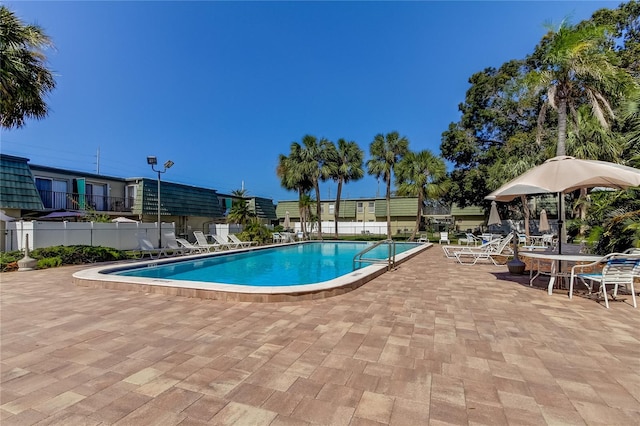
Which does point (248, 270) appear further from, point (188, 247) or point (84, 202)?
point (84, 202)

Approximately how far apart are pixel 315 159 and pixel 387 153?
19.1 ft

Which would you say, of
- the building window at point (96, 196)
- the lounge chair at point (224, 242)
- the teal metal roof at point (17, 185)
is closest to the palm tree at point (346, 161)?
the lounge chair at point (224, 242)

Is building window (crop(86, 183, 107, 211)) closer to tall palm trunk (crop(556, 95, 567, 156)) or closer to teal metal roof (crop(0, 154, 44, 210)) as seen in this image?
teal metal roof (crop(0, 154, 44, 210))

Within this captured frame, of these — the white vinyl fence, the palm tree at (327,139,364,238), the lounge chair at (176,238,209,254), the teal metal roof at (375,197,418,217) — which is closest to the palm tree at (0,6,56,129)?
the white vinyl fence

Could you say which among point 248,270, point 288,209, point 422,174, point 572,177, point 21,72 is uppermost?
point 21,72

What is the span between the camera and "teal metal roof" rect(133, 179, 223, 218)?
19.5m

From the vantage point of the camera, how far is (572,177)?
5828 millimetres


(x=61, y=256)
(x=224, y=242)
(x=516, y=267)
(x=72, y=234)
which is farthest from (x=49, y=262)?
(x=516, y=267)

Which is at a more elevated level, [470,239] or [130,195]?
[130,195]

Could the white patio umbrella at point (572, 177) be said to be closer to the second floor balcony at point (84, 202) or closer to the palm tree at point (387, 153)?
the palm tree at point (387, 153)

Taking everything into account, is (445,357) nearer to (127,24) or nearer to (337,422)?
(337,422)

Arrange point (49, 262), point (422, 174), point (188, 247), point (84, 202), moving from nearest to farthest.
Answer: point (49, 262) → point (188, 247) → point (84, 202) → point (422, 174)

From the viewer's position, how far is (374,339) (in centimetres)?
359

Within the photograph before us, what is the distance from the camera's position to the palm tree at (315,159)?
24750 millimetres
